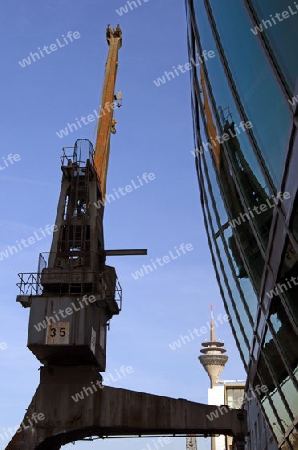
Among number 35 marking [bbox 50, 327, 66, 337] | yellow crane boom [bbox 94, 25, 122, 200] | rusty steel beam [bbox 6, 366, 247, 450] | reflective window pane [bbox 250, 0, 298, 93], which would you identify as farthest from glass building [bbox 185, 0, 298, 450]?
yellow crane boom [bbox 94, 25, 122, 200]

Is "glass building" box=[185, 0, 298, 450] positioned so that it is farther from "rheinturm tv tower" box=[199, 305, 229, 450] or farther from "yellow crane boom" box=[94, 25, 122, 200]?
"rheinturm tv tower" box=[199, 305, 229, 450]

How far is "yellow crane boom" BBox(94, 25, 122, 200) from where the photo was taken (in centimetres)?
3211

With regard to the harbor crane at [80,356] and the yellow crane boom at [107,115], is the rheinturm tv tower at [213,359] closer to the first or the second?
the yellow crane boom at [107,115]

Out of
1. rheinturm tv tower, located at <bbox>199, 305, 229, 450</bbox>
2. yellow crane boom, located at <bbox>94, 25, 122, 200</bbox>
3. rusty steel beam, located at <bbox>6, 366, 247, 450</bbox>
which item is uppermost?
rheinturm tv tower, located at <bbox>199, 305, 229, 450</bbox>

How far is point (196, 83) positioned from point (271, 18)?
6.86 metres

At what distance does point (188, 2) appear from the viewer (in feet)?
40.8

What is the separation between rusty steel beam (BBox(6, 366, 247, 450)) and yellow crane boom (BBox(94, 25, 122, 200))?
10913 mm

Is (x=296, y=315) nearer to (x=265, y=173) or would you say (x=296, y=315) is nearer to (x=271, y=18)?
(x=265, y=173)

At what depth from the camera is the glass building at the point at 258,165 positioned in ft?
22.3

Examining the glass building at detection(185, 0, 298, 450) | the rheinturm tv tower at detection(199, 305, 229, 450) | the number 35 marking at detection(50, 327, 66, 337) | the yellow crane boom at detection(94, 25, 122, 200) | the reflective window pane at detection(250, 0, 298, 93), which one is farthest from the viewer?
the rheinturm tv tower at detection(199, 305, 229, 450)

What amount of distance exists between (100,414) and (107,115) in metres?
19.3

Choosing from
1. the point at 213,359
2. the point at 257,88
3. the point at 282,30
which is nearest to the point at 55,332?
the point at 257,88

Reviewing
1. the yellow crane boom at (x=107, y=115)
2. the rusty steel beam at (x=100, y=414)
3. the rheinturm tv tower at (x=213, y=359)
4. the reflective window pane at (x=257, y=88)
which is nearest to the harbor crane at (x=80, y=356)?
the rusty steel beam at (x=100, y=414)

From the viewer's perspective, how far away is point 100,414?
21875mm
